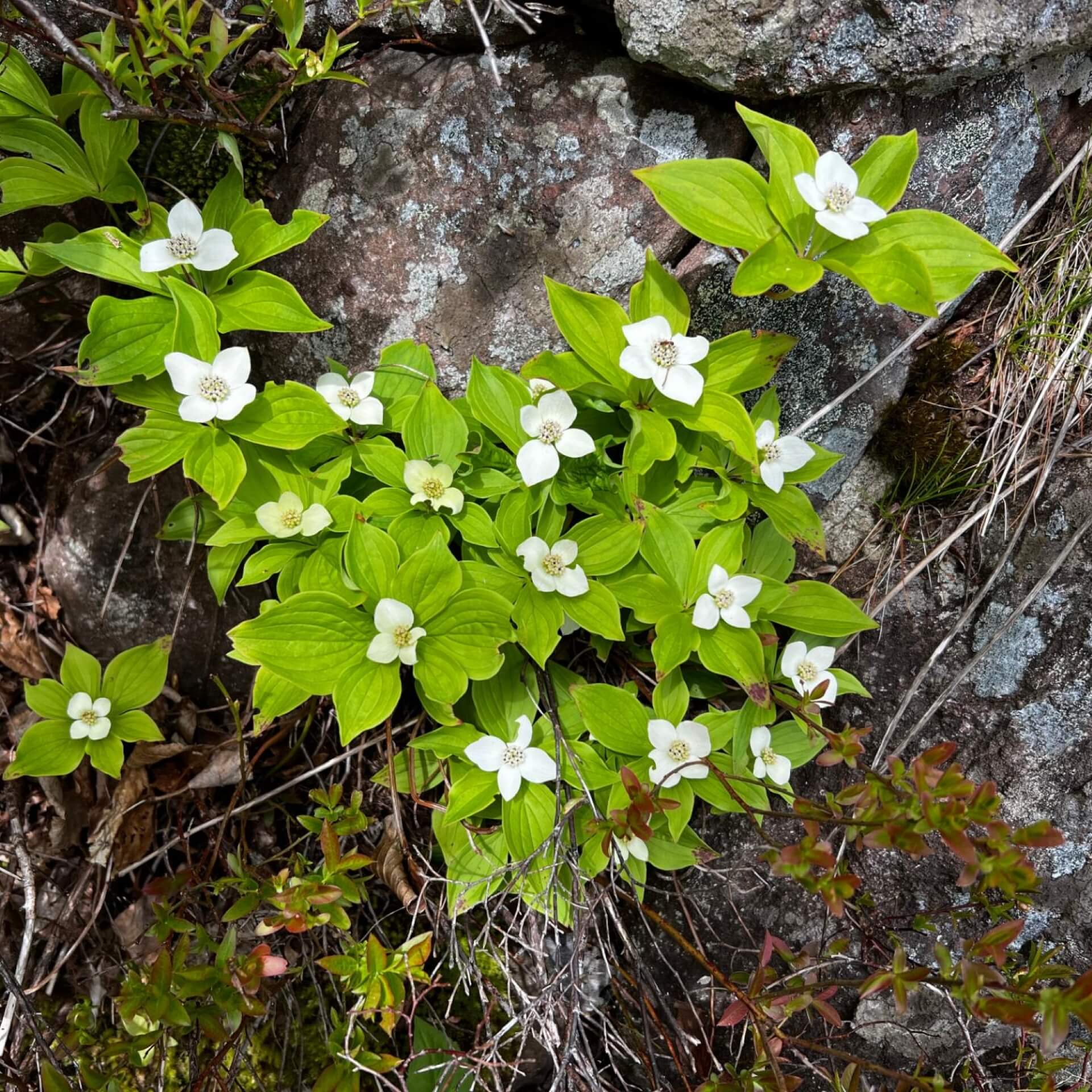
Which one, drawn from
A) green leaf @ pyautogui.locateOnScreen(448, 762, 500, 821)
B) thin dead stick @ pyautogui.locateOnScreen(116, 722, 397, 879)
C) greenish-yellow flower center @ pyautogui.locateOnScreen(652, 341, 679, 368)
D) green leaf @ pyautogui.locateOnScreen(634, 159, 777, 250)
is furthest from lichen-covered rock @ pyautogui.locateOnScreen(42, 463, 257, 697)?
green leaf @ pyautogui.locateOnScreen(634, 159, 777, 250)

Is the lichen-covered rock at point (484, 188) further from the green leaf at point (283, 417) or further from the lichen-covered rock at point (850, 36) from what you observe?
the green leaf at point (283, 417)

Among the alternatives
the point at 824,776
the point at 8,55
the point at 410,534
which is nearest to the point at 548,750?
the point at 410,534

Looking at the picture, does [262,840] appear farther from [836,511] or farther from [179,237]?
[836,511]

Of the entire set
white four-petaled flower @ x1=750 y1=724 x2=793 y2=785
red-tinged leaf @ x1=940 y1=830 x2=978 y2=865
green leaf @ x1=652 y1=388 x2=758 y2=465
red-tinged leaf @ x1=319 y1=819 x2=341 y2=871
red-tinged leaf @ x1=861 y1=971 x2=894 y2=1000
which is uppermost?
green leaf @ x1=652 y1=388 x2=758 y2=465

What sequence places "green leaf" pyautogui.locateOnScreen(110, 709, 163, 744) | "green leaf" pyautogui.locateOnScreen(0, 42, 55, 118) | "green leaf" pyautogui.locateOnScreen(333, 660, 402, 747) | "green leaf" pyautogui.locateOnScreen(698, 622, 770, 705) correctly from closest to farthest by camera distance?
"green leaf" pyautogui.locateOnScreen(0, 42, 55, 118)
"green leaf" pyautogui.locateOnScreen(333, 660, 402, 747)
"green leaf" pyautogui.locateOnScreen(698, 622, 770, 705)
"green leaf" pyautogui.locateOnScreen(110, 709, 163, 744)

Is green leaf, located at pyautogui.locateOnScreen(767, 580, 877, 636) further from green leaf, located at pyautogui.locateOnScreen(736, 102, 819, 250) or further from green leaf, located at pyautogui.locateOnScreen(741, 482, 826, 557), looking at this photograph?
green leaf, located at pyautogui.locateOnScreen(736, 102, 819, 250)

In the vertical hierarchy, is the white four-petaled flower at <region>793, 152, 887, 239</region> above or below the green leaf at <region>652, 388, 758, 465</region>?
above

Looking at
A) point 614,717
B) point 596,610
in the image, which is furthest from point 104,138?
point 614,717

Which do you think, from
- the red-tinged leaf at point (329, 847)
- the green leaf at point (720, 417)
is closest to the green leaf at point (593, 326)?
the green leaf at point (720, 417)
